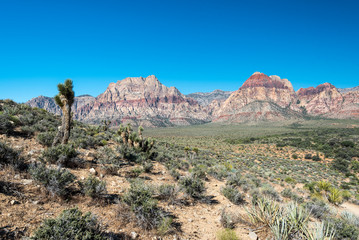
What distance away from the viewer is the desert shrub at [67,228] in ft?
9.40

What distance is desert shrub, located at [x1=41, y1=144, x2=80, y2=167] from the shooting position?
22.4ft

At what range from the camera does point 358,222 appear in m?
6.79

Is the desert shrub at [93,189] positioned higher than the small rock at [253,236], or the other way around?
the desert shrub at [93,189]

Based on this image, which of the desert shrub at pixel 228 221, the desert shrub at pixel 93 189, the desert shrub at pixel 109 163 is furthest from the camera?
the desert shrub at pixel 109 163

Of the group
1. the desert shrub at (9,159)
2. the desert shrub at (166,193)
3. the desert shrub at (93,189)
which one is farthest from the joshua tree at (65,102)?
the desert shrub at (166,193)

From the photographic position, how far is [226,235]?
4.80 m

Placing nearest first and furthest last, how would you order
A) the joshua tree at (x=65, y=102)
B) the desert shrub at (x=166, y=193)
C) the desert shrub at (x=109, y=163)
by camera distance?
the desert shrub at (x=166, y=193) < the desert shrub at (x=109, y=163) < the joshua tree at (x=65, y=102)

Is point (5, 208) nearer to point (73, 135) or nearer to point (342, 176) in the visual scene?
point (73, 135)

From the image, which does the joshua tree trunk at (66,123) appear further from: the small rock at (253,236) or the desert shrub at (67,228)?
the small rock at (253,236)

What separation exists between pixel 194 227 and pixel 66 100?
984 cm

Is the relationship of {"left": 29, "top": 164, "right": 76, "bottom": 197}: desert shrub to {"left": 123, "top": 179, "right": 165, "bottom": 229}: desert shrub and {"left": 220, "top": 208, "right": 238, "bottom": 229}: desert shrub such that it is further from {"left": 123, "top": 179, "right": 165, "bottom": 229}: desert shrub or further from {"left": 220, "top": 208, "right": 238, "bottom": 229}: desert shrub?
{"left": 220, "top": 208, "right": 238, "bottom": 229}: desert shrub

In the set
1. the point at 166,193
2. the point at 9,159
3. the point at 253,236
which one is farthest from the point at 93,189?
the point at 253,236

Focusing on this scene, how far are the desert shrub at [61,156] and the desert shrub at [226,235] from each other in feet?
21.8

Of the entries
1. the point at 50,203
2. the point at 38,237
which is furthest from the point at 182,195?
the point at 38,237
